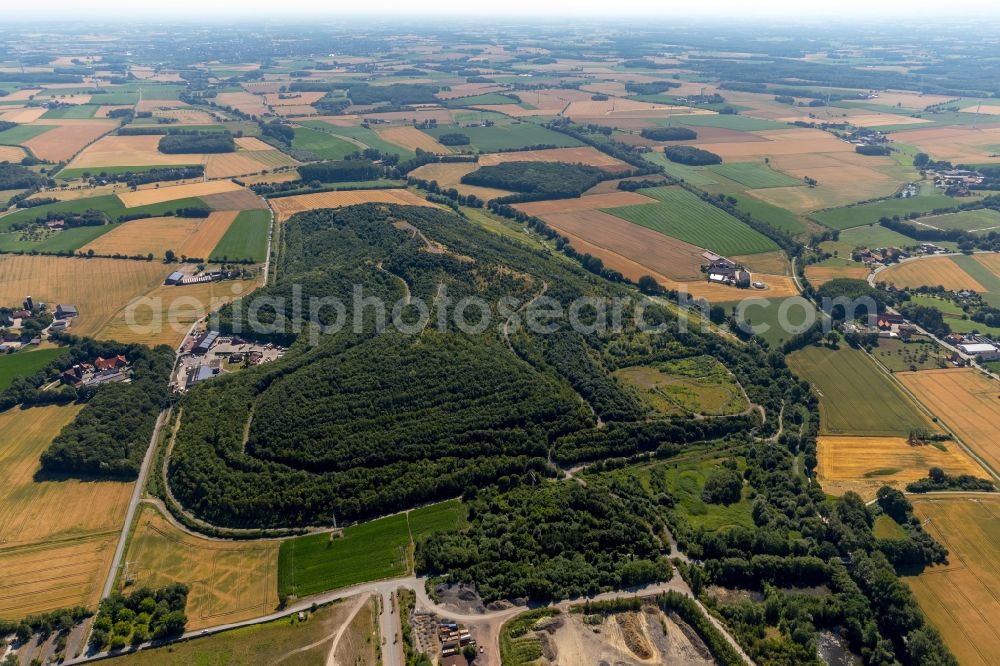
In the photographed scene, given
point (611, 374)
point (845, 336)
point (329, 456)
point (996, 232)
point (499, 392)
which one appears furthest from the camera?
point (996, 232)

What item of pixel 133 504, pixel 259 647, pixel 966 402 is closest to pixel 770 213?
pixel 966 402

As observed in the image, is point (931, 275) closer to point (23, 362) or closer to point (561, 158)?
point (561, 158)

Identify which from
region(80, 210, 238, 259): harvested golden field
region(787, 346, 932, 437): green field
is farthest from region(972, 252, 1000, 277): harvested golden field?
region(80, 210, 238, 259): harvested golden field

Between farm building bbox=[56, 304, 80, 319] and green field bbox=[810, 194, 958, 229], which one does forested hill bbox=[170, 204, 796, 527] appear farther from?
green field bbox=[810, 194, 958, 229]

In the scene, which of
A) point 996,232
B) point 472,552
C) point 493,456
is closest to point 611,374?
point 493,456

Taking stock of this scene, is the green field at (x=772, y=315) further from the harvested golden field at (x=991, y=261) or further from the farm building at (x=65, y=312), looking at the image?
the farm building at (x=65, y=312)

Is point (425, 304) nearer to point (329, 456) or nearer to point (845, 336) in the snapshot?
point (329, 456)
